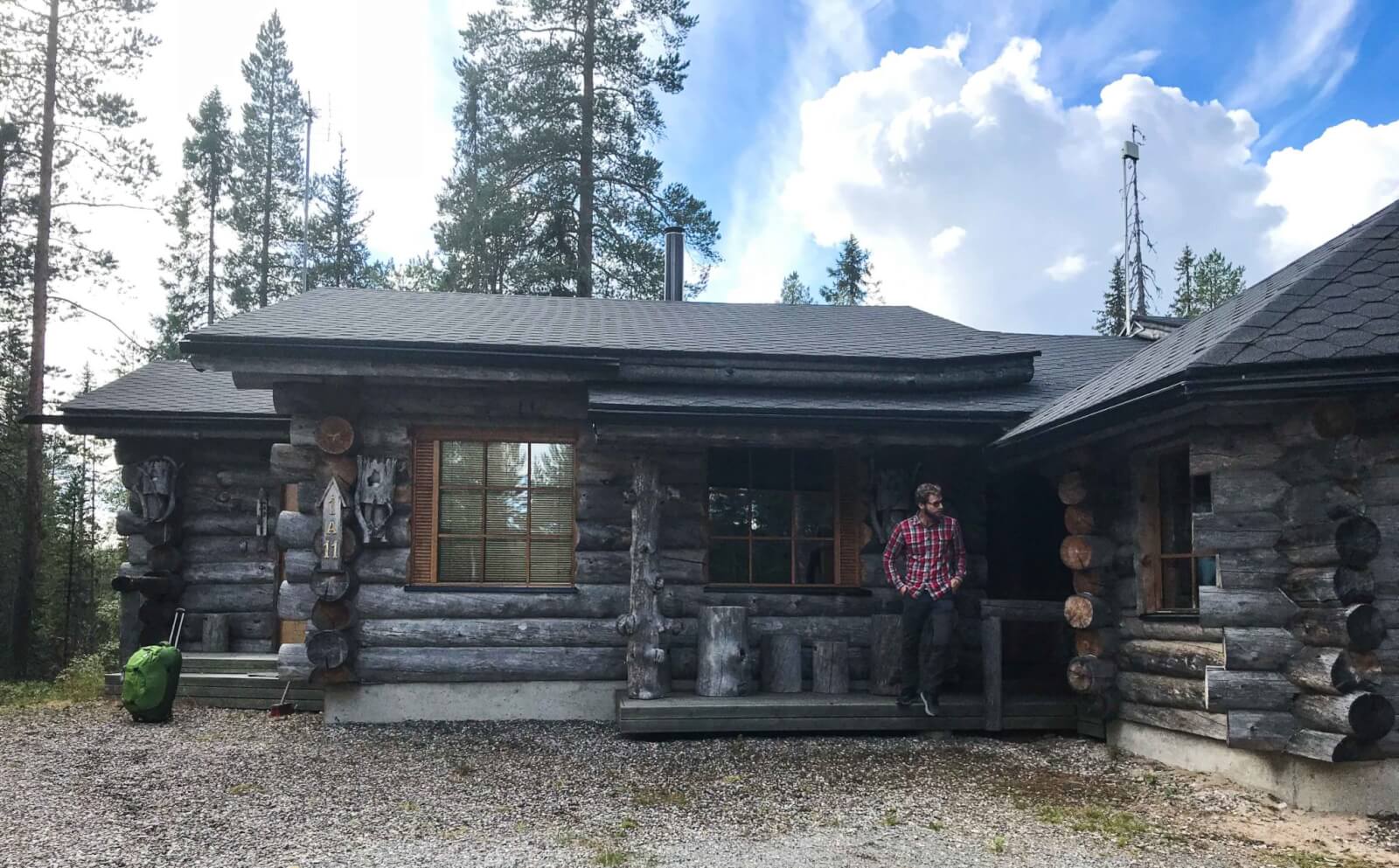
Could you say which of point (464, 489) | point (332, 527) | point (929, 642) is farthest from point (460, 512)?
point (929, 642)

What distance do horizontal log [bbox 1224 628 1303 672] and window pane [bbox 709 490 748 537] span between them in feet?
14.2

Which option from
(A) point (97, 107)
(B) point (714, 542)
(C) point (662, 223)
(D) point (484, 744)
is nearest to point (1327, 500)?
(B) point (714, 542)

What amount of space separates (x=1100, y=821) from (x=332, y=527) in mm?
6318

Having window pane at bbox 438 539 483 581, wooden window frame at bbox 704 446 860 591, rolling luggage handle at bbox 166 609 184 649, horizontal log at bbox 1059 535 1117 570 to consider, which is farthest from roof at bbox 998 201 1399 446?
rolling luggage handle at bbox 166 609 184 649

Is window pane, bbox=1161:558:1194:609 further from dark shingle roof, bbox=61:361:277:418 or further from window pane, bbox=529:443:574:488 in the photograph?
dark shingle roof, bbox=61:361:277:418

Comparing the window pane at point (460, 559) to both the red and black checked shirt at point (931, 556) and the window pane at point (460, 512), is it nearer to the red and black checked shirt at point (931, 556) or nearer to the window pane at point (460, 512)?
the window pane at point (460, 512)

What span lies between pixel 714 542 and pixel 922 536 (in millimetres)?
2101

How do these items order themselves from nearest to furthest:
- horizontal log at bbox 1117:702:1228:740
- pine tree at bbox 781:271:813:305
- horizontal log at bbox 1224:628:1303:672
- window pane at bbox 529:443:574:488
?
1. horizontal log at bbox 1224:628:1303:672
2. horizontal log at bbox 1117:702:1228:740
3. window pane at bbox 529:443:574:488
4. pine tree at bbox 781:271:813:305

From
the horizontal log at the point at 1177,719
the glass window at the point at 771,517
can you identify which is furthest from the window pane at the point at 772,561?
the horizontal log at the point at 1177,719

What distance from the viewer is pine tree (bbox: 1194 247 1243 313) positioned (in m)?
31.3

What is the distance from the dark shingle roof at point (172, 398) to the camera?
10.9 m

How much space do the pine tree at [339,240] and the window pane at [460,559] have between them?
20963 mm

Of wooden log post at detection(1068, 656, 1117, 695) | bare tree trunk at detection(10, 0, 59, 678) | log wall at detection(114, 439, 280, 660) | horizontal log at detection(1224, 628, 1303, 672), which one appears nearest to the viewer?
horizontal log at detection(1224, 628, 1303, 672)

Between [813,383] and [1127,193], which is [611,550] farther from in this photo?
[1127,193]
